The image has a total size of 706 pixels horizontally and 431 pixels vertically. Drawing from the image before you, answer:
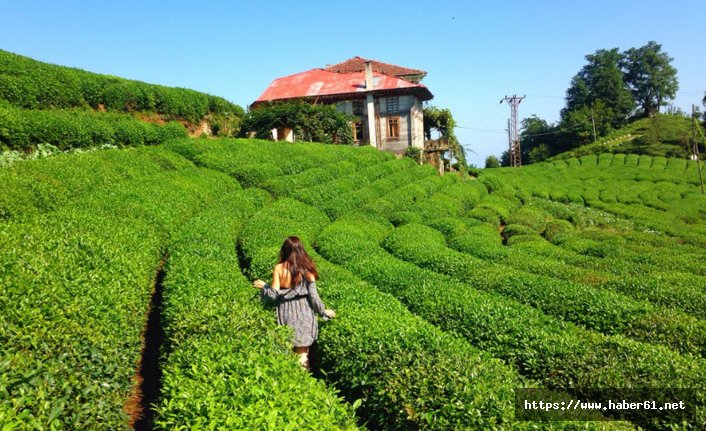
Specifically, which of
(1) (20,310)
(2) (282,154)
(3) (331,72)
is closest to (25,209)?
(1) (20,310)

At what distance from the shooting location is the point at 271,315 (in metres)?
7.42

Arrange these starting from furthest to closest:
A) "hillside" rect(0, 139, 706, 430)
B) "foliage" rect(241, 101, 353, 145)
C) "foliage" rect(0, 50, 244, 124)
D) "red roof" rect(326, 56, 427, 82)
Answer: "red roof" rect(326, 56, 427, 82) → "foliage" rect(241, 101, 353, 145) → "foliage" rect(0, 50, 244, 124) → "hillside" rect(0, 139, 706, 430)

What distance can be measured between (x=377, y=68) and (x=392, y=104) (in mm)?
8591

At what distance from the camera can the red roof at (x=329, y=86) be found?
4288 cm

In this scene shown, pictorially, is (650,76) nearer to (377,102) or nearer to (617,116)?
(617,116)

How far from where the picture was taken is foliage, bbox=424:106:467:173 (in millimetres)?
45969

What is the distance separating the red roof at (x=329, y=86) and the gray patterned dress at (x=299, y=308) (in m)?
37.1

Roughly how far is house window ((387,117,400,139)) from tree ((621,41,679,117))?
6868 cm

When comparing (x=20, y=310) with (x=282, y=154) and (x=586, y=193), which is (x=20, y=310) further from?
(x=586, y=193)

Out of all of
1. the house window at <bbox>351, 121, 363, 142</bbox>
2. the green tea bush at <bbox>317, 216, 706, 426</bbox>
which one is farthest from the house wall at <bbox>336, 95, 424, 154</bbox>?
the green tea bush at <bbox>317, 216, 706, 426</bbox>

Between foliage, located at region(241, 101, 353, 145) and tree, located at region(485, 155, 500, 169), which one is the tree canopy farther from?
foliage, located at region(241, 101, 353, 145)

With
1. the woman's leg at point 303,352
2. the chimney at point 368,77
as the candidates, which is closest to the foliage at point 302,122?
the chimney at point 368,77

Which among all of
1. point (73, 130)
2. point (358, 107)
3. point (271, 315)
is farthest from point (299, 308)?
point (358, 107)

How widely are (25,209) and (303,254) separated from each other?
8.53 metres
